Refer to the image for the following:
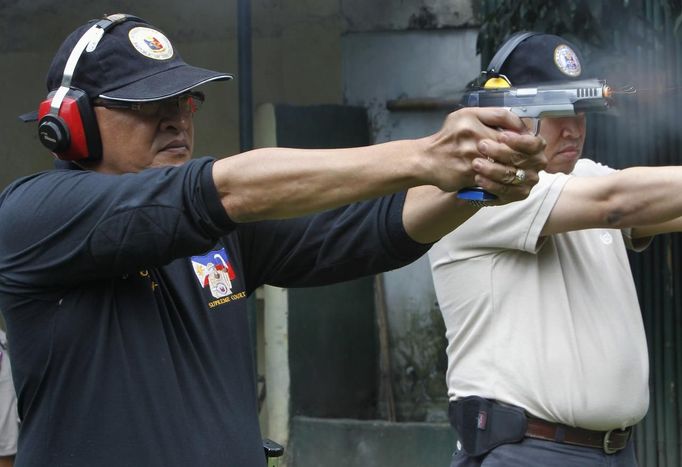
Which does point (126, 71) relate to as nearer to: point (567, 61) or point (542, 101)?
point (542, 101)

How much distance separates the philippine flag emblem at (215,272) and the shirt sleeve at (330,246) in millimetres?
132

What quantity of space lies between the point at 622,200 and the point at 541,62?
21.9 inches

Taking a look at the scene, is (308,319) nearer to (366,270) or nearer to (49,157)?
(49,157)

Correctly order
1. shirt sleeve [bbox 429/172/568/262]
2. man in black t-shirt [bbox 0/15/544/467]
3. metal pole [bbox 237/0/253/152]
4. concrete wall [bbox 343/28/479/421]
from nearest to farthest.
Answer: man in black t-shirt [bbox 0/15/544/467] → shirt sleeve [bbox 429/172/568/262] → metal pole [bbox 237/0/253/152] → concrete wall [bbox 343/28/479/421]

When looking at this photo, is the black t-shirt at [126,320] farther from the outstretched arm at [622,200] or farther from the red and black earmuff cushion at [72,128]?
the outstretched arm at [622,200]

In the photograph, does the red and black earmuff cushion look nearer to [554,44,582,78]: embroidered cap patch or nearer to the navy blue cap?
the navy blue cap

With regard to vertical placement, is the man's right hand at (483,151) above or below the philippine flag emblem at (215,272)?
above

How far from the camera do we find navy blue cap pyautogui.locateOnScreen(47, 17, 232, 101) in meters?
2.52

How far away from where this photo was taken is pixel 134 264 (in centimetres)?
228

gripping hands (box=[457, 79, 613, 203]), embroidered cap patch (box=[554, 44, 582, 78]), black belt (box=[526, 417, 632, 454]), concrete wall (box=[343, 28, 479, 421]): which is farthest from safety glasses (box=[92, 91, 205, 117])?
concrete wall (box=[343, 28, 479, 421])

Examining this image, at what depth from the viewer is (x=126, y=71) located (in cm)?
255

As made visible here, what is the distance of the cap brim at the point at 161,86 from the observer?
250cm

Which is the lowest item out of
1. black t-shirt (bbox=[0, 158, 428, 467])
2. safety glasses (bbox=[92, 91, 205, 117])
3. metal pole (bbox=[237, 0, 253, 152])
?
black t-shirt (bbox=[0, 158, 428, 467])

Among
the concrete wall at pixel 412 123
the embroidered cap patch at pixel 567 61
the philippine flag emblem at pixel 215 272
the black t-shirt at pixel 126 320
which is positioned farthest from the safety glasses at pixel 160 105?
the concrete wall at pixel 412 123
